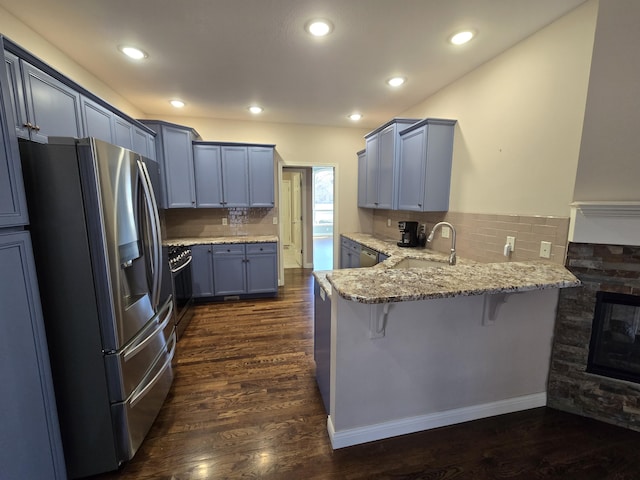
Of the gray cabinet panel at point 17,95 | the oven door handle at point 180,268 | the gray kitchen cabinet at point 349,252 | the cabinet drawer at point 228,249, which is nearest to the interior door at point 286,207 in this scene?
the gray kitchen cabinet at point 349,252

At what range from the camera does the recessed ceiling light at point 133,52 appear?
2.20 metres

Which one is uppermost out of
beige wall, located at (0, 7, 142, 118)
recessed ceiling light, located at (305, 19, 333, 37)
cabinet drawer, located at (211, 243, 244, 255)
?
recessed ceiling light, located at (305, 19, 333, 37)

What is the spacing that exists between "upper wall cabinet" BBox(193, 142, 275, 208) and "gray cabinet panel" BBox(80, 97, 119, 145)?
1357 millimetres

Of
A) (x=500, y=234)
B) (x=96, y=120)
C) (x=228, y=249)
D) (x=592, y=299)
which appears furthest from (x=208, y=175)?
(x=592, y=299)

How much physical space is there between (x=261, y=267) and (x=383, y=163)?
225cm

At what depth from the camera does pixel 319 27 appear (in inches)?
75.8

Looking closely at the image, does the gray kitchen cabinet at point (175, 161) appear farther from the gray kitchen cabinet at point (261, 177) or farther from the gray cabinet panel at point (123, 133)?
the gray kitchen cabinet at point (261, 177)

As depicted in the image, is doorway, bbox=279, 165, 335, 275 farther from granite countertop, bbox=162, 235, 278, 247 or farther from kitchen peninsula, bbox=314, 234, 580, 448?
kitchen peninsula, bbox=314, 234, 580, 448

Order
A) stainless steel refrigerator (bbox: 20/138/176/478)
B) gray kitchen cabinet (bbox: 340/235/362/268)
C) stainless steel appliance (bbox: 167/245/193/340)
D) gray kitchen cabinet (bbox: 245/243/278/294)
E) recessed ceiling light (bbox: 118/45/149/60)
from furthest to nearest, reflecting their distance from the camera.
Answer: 1. gray kitchen cabinet (bbox: 340/235/362/268)
2. gray kitchen cabinet (bbox: 245/243/278/294)
3. stainless steel appliance (bbox: 167/245/193/340)
4. recessed ceiling light (bbox: 118/45/149/60)
5. stainless steel refrigerator (bbox: 20/138/176/478)

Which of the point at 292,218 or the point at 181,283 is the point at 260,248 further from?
the point at 292,218

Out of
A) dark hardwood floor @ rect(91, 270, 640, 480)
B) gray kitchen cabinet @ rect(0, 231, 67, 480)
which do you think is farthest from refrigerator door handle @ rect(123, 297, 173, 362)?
dark hardwood floor @ rect(91, 270, 640, 480)

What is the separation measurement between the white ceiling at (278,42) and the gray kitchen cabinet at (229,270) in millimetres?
1959

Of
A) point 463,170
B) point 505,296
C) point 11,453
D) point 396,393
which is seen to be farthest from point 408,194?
point 11,453

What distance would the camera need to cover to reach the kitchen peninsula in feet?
4.84
